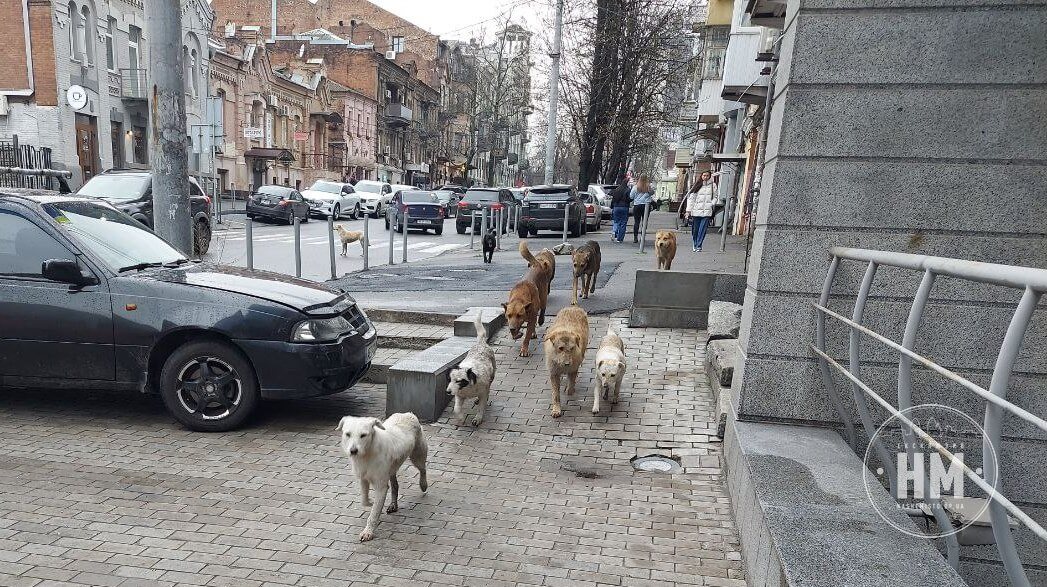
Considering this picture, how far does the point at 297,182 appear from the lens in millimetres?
47656

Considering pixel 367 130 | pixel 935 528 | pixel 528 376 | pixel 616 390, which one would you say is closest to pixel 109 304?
pixel 528 376

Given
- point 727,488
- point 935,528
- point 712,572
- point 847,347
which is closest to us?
point 712,572

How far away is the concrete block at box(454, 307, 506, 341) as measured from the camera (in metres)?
7.21

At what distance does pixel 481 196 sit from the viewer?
2680cm

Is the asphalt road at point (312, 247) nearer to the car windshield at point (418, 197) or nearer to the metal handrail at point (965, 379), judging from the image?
the car windshield at point (418, 197)

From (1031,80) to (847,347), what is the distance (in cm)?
183

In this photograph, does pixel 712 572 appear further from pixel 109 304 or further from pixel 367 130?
pixel 367 130

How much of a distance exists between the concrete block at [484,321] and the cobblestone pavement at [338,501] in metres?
1.30

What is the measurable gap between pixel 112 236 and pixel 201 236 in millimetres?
10915

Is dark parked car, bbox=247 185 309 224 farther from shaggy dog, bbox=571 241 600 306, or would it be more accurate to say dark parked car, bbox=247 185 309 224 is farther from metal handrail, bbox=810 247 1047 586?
metal handrail, bbox=810 247 1047 586

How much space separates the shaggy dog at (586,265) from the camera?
9367mm

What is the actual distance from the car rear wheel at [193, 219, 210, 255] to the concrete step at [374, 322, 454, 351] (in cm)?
957

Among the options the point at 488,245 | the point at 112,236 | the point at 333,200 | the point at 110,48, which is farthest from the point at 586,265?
the point at 110,48

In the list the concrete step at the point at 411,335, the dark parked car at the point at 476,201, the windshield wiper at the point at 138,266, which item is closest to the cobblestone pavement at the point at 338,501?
the windshield wiper at the point at 138,266
